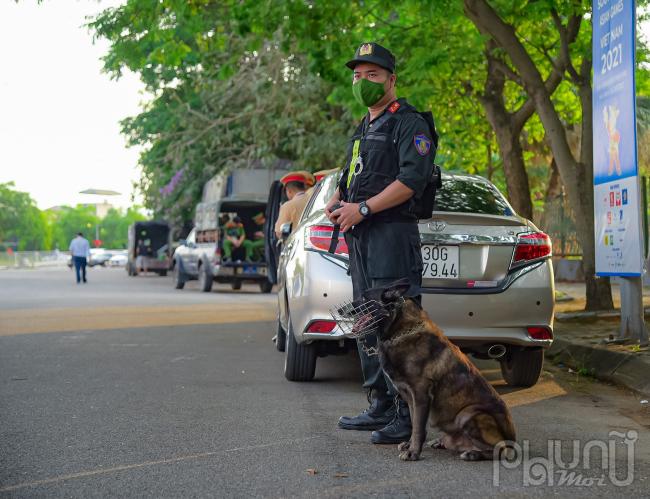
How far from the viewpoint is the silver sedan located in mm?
6547

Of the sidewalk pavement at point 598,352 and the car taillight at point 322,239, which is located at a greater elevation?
the car taillight at point 322,239

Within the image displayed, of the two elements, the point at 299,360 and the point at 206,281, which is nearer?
the point at 299,360

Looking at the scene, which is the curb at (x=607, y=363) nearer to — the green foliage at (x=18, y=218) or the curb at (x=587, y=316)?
the curb at (x=587, y=316)

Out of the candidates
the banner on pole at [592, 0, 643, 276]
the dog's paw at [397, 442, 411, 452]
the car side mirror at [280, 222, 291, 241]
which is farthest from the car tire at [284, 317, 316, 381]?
the banner on pole at [592, 0, 643, 276]

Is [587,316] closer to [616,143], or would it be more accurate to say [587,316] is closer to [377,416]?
[616,143]

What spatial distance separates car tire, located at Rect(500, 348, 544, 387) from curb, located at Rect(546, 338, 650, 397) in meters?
0.70

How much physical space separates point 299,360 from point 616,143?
3526 mm

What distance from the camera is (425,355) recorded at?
15.1 ft

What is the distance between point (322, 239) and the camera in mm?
6734

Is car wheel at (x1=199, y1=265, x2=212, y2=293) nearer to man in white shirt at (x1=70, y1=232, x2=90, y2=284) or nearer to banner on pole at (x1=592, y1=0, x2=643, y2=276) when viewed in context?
man in white shirt at (x1=70, y1=232, x2=90, y2=284)

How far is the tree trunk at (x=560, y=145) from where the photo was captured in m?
12.3

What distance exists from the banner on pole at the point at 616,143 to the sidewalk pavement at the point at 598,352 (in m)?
0.72

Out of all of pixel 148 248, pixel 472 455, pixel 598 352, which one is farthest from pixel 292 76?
pixel 472 455

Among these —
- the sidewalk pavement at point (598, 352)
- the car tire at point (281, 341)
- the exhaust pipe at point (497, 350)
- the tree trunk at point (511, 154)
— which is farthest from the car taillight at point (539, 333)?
the tree trunk at point (511, 154)
